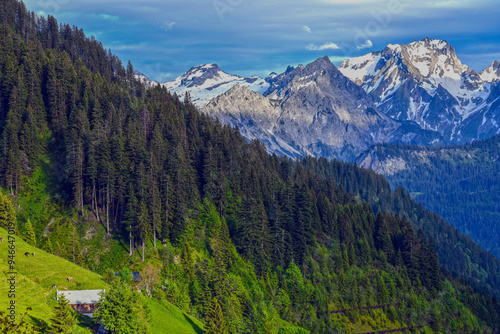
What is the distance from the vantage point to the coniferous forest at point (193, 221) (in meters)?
117

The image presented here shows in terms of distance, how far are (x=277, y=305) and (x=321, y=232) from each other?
38.8 metres

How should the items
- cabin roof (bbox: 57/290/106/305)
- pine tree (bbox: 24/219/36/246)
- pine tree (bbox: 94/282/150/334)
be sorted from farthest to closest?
1. pine tree (bbox: 24/219/36/246)
2. cabin roof (bbox: 57/290/106/305)
3. pine tree (bbox: 94/282/150/334)

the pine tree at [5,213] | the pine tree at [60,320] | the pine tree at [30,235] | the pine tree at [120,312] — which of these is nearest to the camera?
the pine tree at [60,320]

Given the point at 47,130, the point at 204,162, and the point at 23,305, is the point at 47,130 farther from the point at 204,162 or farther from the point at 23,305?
the point at 23,305

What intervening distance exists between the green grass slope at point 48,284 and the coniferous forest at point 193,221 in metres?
8.90

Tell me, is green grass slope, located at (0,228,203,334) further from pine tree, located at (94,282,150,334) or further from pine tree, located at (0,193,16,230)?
pine tree, located at (0,193,16,230)

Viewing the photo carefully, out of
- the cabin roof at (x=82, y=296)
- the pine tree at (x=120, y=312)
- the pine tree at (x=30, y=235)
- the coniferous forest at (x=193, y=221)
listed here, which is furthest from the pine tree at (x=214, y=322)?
the pine tree at (x=30, y=235)

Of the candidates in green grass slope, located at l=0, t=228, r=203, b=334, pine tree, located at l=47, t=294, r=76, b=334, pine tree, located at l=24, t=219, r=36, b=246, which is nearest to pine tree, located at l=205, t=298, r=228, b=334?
green grass slope, located at l=0, t=228, r=203, b=334

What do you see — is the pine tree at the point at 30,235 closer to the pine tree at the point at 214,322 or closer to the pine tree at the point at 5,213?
the pine tree at the point at 5,213

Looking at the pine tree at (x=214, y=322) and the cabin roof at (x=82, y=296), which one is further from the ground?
the cabin roof at (x=82, y=296)

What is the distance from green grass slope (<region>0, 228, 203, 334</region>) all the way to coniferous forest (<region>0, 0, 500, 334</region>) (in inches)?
350

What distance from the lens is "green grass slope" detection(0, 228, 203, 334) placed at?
221ft

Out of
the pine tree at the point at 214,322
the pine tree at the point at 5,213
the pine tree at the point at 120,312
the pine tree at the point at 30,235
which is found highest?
the pine tree at the point at 5,213

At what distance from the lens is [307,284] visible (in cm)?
13600
